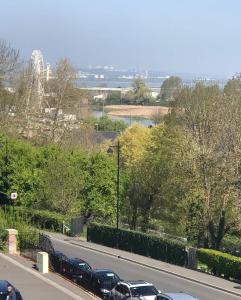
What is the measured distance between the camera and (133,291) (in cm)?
2261

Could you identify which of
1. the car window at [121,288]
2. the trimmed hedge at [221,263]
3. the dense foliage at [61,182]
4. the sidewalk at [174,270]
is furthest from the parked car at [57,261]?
the dense foliage at [61,182]

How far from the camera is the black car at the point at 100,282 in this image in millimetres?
24781

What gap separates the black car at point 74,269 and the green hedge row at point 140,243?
10.8 meters

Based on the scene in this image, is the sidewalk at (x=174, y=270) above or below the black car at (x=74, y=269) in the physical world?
below

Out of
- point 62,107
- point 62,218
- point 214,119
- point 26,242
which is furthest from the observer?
point 62,107

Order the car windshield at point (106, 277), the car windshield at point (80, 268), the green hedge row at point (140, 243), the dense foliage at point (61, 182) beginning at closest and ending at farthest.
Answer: the car windshield at point (106, 277) < the car windshield at point (80, 268) < the green hedge row at point (140, 243) < the dense foliage at point (61, 182)

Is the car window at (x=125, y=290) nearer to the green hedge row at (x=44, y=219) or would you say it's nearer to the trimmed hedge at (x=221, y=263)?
the trimmed hedge at (x=221, y=263)

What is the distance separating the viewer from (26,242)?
32.2m

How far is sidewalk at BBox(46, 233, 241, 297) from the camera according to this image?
30.3 meters

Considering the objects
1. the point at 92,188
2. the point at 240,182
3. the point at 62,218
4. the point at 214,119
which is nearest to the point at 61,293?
the point at 240,182

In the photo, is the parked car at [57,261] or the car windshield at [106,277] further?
the parked car at [57,261]

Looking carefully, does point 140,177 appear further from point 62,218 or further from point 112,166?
point 62,218

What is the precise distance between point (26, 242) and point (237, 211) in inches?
539

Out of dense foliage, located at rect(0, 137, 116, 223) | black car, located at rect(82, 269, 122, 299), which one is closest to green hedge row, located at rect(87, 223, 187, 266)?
dense foliage, located at rect(0, 137, 116, 223)
